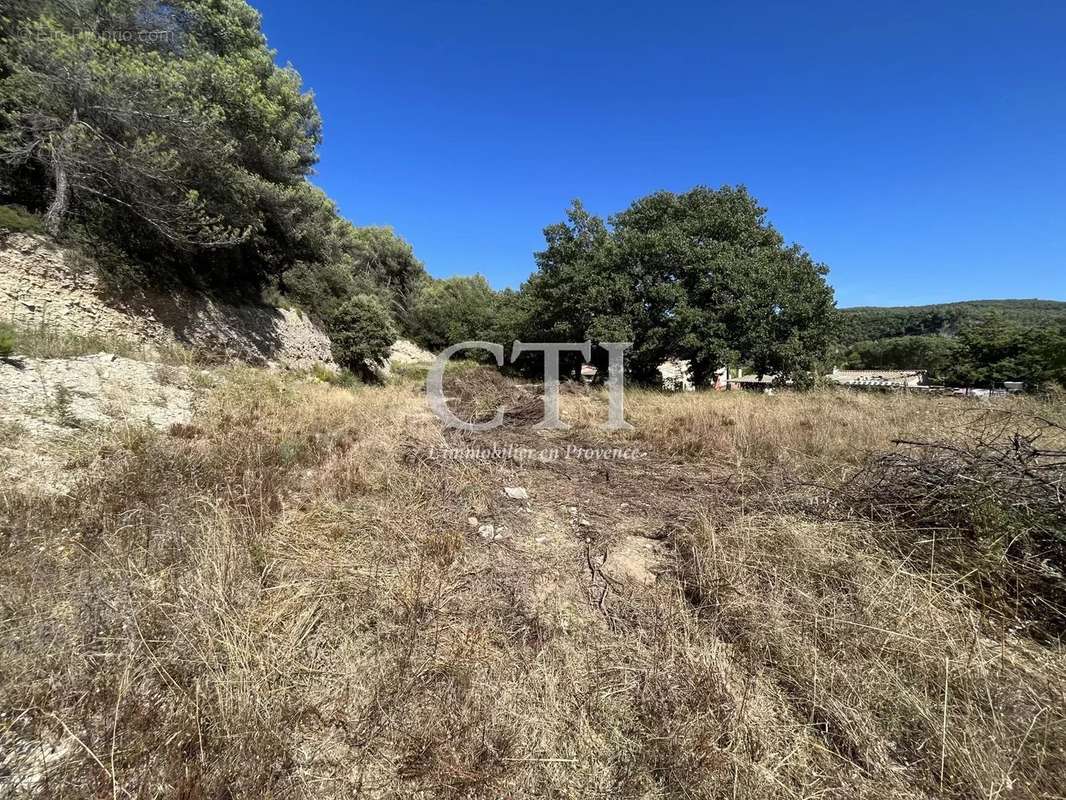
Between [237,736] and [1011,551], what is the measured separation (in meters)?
3.66

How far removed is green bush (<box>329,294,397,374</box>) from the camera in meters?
12.9

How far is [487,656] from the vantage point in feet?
6.00

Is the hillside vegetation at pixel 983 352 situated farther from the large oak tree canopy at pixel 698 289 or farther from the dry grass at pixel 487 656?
the dry grass at pixel 487 656

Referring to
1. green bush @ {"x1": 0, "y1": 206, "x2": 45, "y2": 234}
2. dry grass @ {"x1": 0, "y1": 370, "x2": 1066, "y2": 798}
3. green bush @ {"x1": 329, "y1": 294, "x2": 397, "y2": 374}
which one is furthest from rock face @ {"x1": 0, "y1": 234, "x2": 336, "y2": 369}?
dry grass @ {"x1": 0, "y1": 370, "x2": 1066, "y2": 798}

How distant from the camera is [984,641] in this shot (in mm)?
1793

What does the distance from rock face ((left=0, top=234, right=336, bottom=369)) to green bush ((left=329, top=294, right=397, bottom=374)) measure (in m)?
1.42

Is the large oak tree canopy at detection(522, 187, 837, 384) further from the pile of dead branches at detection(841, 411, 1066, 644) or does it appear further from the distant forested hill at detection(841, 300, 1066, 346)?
the distant forested hill at detection(841, 300, 1066, 346)

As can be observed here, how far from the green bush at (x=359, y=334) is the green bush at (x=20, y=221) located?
661 cm

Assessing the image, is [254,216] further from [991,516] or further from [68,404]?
[991,516]

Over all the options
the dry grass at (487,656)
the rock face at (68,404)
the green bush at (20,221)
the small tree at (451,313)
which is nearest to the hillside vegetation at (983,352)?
the dry grass at (487,656)

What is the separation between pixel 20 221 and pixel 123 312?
1.81 metres

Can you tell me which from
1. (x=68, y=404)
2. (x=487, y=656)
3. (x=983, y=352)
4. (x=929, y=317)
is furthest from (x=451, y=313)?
(x=929, y=317)

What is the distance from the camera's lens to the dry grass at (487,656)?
1329mm

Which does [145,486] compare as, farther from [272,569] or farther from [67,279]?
[67,279]
